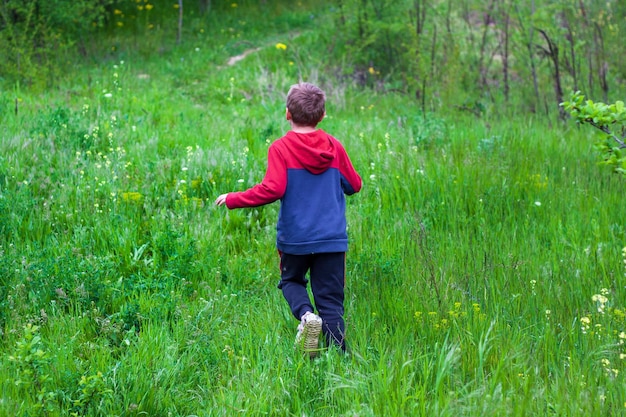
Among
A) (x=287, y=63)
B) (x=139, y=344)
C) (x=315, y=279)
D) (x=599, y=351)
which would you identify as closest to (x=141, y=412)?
(x=139, y=344)

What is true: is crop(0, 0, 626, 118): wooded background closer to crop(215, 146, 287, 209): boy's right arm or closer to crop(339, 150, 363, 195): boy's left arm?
crop(339, 150, 363, 195): boy's left arm

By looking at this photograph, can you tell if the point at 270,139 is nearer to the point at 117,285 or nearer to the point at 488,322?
the point at 117,285

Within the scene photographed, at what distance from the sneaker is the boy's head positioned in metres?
1.08

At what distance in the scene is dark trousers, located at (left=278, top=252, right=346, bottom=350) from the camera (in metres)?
3.71

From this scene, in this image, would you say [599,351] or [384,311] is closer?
[599,351]

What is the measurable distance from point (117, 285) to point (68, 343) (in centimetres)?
82

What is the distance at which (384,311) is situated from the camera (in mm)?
3973

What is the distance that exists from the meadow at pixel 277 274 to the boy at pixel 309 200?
0.21 meters

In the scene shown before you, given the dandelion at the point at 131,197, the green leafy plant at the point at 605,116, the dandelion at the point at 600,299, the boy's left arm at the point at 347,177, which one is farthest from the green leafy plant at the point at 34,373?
the green leafy plant at the point at 605,116

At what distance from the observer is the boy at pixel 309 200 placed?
367 centimetres

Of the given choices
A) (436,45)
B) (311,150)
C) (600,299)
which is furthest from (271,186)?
(436,45)

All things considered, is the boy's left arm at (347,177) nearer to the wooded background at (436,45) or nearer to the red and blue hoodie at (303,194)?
the red and blue hoodie at (303,194)

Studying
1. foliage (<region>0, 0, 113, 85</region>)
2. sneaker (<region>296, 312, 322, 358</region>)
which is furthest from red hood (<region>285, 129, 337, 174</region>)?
foliage (<region>0, 0, 113, 85</region>)

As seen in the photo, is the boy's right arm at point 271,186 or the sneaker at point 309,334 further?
the boy's right arm at point 271,186
